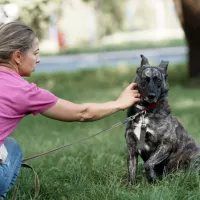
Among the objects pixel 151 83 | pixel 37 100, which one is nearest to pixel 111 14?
pixel 151 83

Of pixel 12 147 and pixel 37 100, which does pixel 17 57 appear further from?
pixel 12 147

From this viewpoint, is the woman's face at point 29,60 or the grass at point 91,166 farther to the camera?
the grass at point 91,166

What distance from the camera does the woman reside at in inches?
172

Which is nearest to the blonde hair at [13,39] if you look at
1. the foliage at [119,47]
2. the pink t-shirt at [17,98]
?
the pink t-shirt at [17,98]

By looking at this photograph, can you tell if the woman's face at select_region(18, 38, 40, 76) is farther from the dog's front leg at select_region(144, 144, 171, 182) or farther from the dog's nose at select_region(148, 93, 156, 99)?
the dog's front leg at select_region(144, 144, 171, 182)

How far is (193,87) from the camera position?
17.3 metres

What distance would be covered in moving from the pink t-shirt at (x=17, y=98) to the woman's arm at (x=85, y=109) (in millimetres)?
79

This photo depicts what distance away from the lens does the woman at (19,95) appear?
4375 mm

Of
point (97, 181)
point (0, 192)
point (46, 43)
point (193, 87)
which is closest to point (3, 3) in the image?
point (97, 181)

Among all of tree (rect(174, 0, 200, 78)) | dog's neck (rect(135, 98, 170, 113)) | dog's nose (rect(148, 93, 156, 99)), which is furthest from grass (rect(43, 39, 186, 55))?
dog's nose (rect(148, 93, 156, 99))

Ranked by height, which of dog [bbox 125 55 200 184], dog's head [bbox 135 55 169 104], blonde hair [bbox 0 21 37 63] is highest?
blonde hair [bbox 0 21 37 63]

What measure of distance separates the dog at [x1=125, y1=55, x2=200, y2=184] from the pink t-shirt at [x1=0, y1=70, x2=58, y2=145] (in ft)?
3.73

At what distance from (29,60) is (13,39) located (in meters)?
0.22

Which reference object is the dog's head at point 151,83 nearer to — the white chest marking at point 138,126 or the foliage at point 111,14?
the white chest marking at point 138,126
